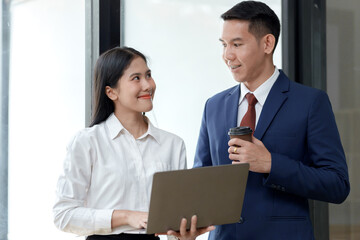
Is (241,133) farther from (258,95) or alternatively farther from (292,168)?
(258,95)

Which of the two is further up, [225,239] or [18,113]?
[18,113]

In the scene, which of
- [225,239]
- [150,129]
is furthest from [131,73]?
[225,239]

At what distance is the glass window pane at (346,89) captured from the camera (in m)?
3.16

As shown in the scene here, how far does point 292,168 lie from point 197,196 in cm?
38

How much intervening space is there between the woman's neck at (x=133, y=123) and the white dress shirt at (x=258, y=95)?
371 millimetres

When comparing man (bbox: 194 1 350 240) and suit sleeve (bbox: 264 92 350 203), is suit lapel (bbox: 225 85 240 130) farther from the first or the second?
suit sleeve (bbox: 264 92 350 203)

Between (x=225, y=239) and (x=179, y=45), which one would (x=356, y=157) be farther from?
(x=225, y=239)

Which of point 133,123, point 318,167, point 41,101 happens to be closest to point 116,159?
point 133,123

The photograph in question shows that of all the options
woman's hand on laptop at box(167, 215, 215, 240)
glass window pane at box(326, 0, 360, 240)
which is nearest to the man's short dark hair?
woman's hand on laptop at box(167, 215, 215, 240)

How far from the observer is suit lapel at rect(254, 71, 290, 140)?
188cm

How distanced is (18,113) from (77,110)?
333mm

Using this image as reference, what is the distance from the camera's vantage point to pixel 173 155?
1898 millimetres

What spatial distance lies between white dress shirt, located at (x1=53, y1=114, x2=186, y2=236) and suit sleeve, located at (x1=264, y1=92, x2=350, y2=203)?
0.39m

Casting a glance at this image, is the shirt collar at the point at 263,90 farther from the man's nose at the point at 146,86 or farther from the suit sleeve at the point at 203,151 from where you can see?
the man's nose at the point at 146,86
